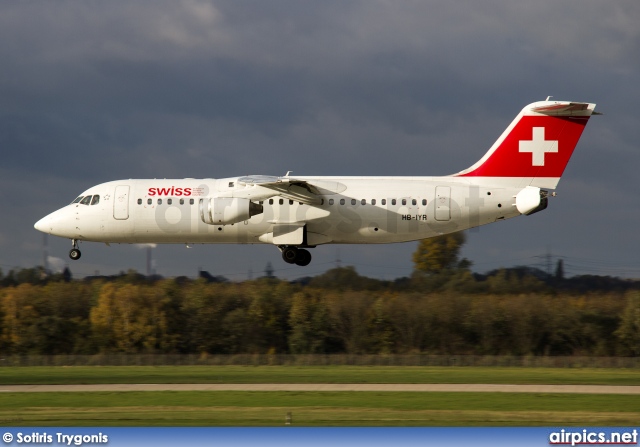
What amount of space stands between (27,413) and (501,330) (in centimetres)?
2799

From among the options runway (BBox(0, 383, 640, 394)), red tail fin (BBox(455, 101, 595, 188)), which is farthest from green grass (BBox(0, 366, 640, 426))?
red tail fin (BBox(455, 101, 595, 188))

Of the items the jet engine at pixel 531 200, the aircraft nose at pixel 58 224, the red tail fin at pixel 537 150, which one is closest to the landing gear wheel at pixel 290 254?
the red tail fin at pixel 537 150

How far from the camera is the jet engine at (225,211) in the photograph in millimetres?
37688

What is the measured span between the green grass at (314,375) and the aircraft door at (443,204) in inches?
230

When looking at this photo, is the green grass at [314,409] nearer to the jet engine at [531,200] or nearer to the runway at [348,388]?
the runway at [348,388]

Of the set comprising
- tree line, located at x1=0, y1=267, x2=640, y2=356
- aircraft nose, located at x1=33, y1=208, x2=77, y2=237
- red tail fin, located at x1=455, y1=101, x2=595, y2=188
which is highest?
red tail fin, located at x1=455, y1=101, x2=595, y2=188

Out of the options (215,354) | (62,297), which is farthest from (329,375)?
(62,297)

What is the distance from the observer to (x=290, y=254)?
4050cm

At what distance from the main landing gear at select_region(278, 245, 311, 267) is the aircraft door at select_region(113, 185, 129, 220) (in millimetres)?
6331

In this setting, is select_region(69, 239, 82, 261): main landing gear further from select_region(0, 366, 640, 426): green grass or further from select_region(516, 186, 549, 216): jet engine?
select_region(516, 186, 549, 216): jet engine

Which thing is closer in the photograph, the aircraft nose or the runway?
the runway

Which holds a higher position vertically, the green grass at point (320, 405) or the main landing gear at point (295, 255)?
the main landing gear at point (295, 255)

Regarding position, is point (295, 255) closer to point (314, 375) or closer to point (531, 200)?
point (314, 375)

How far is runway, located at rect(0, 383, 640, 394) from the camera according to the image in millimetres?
30781
